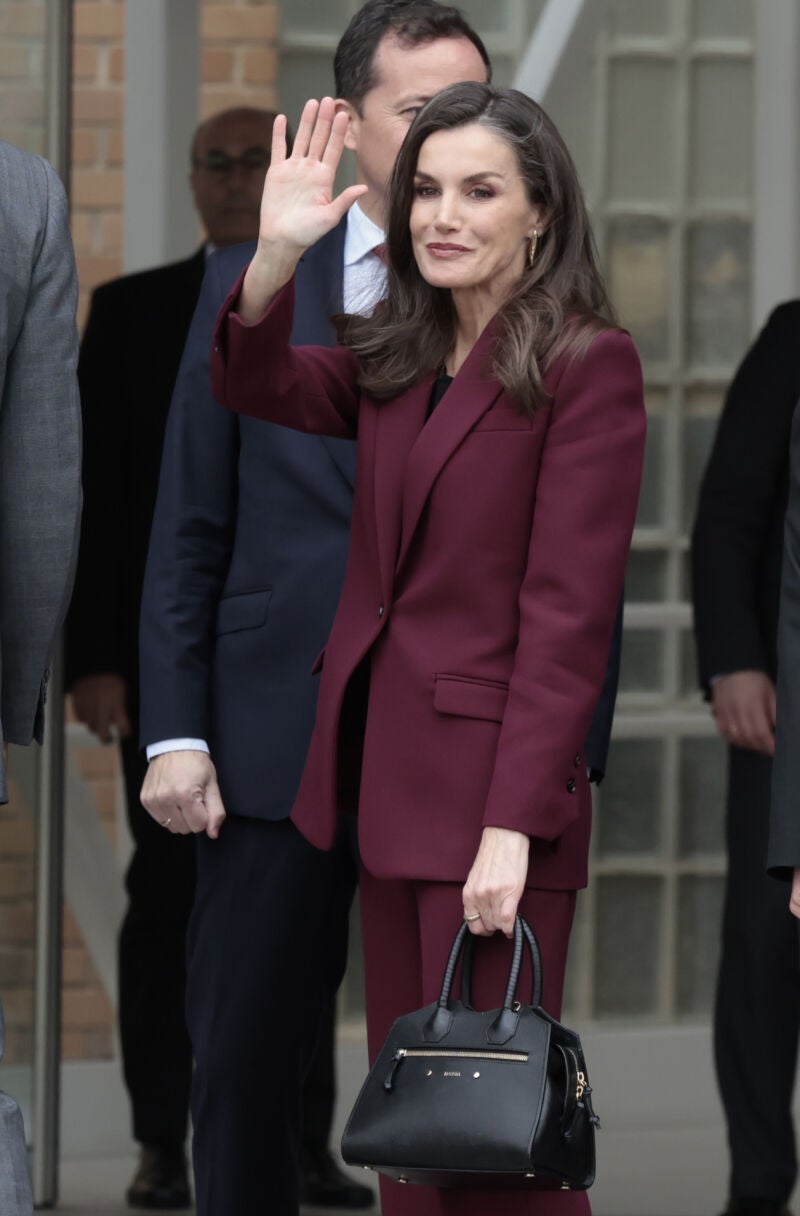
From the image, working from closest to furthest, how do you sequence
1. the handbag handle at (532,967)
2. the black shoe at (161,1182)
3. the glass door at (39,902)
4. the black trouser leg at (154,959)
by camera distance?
the handbag handle at (532,967)
the glass door at (39,902)
the black shoe at (161,1182)
the black trouser leg at (154,959)

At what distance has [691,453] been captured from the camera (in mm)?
5117

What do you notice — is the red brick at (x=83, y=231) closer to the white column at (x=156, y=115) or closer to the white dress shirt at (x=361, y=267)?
the white column at (x=156, y=115)

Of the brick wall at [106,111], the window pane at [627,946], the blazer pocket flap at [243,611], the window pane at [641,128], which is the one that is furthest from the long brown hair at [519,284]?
the window pane at [627,946]

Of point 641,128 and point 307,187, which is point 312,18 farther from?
point 307,187

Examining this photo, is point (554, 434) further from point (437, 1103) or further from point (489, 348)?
point (437, 1103)

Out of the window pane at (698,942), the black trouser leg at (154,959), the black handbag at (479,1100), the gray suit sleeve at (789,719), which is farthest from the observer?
the window pane at (698,942)

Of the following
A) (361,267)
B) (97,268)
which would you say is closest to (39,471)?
(361,267)

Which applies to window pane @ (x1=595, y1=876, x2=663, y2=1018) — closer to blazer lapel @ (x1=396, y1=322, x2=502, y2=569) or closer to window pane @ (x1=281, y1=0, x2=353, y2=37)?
window pane @ (x1=281, y1=0, x2=353, y2=37)

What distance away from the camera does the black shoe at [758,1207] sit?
3.94 m

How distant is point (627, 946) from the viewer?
5.20 meters

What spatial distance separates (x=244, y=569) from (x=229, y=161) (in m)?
1.72

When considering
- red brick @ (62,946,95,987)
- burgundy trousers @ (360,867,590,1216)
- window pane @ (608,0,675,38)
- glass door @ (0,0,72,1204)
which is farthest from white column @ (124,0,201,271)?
burgundy trousers @ (360,867,590,1216)

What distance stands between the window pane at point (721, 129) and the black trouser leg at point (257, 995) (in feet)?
8.40

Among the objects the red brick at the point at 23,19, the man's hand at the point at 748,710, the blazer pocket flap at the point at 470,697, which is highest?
the red brick at the point at 23,19
